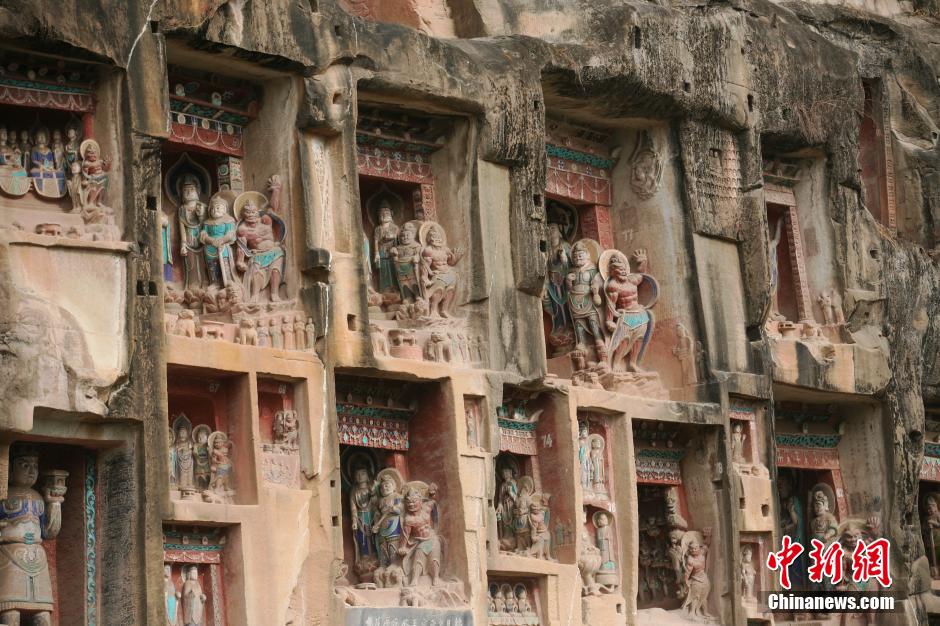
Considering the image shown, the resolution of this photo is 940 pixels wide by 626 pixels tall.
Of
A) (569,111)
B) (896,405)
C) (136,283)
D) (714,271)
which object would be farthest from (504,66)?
(896,405)

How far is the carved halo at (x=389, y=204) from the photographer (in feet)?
56.5

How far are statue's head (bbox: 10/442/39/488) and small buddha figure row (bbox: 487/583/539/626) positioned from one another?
13.9 ft

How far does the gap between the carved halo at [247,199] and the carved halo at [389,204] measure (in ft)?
5.01

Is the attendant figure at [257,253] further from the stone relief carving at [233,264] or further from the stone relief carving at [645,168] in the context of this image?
the stone relief carving at [645,168]

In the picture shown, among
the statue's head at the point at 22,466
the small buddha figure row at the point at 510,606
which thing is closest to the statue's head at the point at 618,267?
the small buddha figure row at the point at 510,606

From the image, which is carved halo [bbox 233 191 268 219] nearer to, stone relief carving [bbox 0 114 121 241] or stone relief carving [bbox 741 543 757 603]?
stone relief carving [bbox 0 114 121 241]

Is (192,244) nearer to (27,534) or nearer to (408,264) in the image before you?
(408,264)

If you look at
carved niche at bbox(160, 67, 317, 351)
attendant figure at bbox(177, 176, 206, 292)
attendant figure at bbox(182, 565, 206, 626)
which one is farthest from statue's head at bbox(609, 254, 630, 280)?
attendant figure at bbox(182, 565, 206, 626)

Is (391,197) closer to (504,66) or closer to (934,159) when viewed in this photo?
(504,66)

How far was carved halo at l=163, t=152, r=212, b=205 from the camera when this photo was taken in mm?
15844

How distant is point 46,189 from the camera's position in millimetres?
14422

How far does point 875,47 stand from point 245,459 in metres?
9.34

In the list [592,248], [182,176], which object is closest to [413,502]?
[182,176]

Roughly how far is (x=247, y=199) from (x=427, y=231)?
1.74 m
